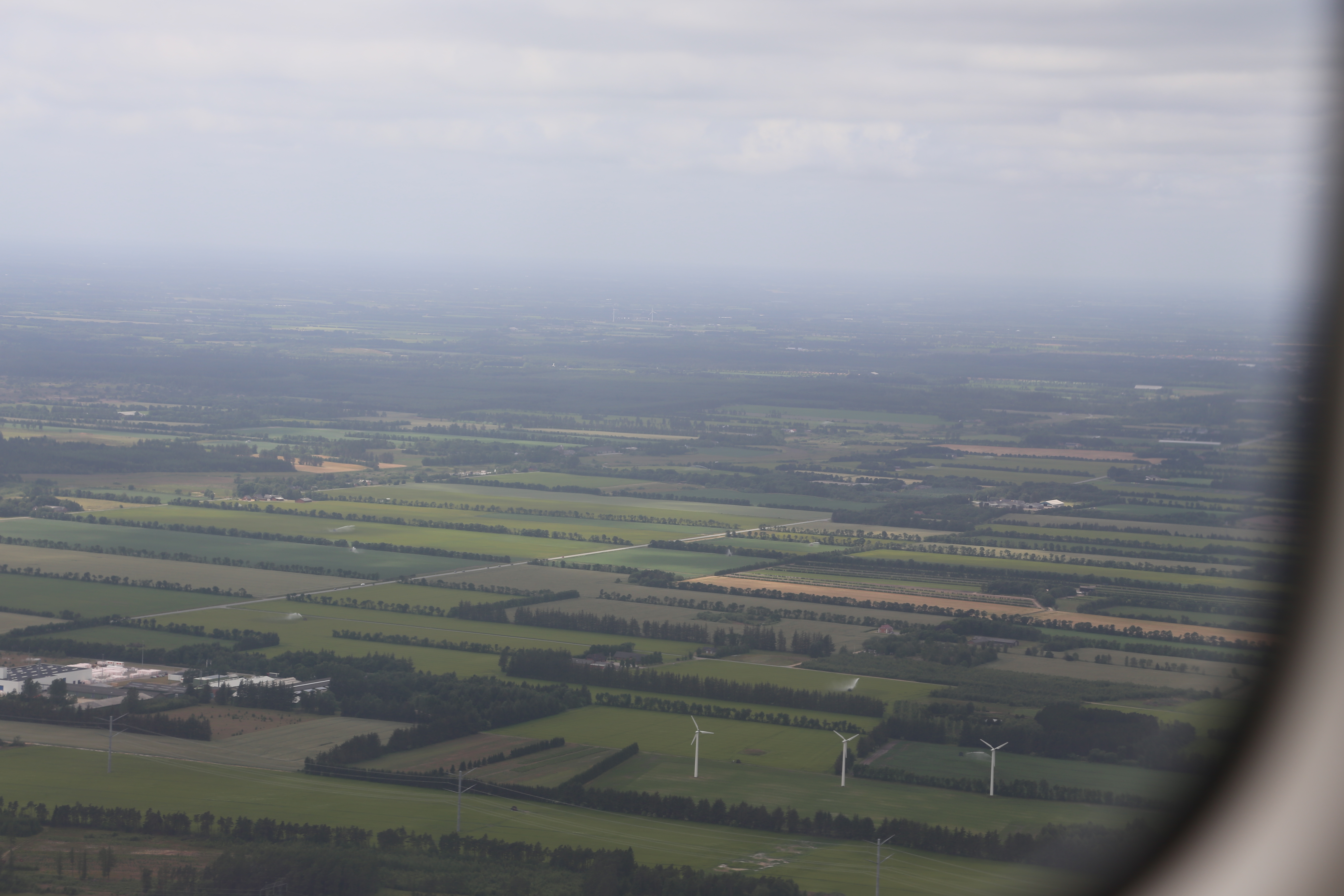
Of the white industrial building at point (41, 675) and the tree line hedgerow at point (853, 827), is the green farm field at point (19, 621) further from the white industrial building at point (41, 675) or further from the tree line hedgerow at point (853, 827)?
the tree line hedgerow at point (853, 827)

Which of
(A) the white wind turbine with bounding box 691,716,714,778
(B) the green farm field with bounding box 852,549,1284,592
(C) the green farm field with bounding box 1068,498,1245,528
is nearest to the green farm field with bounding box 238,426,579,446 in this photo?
(C) the green farm field with bounding box 1068,498,1245,528

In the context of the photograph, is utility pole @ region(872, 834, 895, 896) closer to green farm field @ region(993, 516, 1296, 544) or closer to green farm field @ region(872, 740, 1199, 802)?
green farm field @ region(872, 740, 1199, 802)

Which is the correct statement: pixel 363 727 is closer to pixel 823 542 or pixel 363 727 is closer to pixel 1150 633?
pixel 1150 633

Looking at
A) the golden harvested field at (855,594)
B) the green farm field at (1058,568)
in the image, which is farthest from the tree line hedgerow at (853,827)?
the green farm field at (1058,568)

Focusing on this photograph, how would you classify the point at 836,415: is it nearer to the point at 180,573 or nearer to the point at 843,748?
the point at 180,573

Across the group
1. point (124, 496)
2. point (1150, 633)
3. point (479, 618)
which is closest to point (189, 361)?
point (124, 496)

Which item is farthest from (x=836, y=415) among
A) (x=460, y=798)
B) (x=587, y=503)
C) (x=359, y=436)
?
(x=460, y=798)

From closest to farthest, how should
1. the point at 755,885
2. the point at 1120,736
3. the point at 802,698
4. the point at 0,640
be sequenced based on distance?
the point at 755,885 → the point at 1120,736 → the point at 802,698 → the point at 0,640

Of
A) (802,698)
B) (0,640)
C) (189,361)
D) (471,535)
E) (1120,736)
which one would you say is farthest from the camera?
(189,361)
